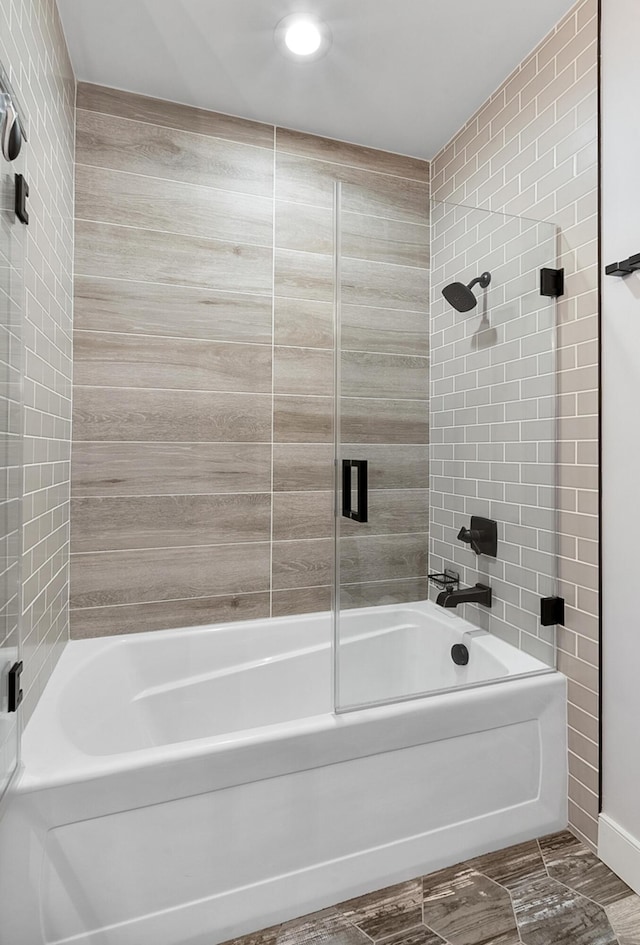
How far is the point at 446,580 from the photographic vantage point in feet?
5.90

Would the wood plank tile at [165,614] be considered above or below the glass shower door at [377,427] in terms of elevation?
below

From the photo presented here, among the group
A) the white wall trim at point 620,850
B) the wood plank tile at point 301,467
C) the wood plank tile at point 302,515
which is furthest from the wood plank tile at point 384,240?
the white wall trim at point 620,850

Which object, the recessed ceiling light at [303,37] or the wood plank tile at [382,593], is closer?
the wood plank tile at [382,593]

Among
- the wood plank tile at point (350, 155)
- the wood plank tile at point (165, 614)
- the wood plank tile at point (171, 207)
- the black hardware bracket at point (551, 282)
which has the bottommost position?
the wood plank tile at point (165, 614)

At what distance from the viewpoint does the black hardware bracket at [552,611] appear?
5.80 ft

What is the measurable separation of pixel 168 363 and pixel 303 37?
1262 millimetres

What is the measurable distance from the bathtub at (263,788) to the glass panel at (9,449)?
6.7 inches

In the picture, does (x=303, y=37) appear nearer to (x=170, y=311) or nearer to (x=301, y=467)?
(x=170, y=311)

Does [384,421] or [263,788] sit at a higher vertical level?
[384,421]

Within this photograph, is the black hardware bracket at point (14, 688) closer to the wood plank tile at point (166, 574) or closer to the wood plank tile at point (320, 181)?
the wood plank tile at point (166, 574)

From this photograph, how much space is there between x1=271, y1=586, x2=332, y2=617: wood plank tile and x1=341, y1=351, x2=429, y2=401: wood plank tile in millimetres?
1115

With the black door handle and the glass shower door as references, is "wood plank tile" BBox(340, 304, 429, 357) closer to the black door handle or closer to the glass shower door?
the glass shower door

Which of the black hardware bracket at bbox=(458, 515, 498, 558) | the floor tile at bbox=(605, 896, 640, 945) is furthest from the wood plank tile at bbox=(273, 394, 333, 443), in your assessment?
the floor tile at bbox=(605, 896, 640, 945)

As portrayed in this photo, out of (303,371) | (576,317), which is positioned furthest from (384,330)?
(303,371)
